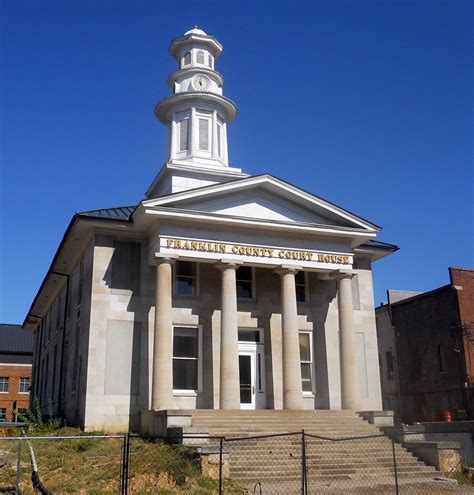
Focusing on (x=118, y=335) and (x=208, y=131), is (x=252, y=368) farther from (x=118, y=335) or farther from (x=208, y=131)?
(x=208, y=131)

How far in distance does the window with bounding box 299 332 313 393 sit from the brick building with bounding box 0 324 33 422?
172 feet

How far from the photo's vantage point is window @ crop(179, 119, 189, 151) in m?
29.9

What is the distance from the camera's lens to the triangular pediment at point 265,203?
76.3 feet

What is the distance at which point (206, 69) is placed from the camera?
1243 inches

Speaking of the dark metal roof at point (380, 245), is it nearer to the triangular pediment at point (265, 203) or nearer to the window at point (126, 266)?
the triangular pediment at point (265, 203)

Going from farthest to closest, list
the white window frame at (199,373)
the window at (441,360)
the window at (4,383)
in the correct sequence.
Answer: the window at (4,383) < the window at (441,360) < the white window frame at (199,373)

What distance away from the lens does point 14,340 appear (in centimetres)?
7562

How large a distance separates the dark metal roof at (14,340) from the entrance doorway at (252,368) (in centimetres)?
5536

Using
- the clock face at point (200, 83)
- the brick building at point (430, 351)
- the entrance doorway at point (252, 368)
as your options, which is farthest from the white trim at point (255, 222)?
the brick building at point (430, 351)

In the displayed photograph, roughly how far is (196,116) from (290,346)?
13.0m

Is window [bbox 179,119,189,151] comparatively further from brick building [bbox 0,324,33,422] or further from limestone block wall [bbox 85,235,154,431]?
brick building [bbox 0,324,33,422]

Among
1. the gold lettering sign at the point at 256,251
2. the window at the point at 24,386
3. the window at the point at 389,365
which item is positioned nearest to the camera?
the gold lettering sign at the point at 256,251

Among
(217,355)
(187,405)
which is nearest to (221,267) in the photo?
(217,355)

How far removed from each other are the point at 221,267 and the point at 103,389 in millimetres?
6271
